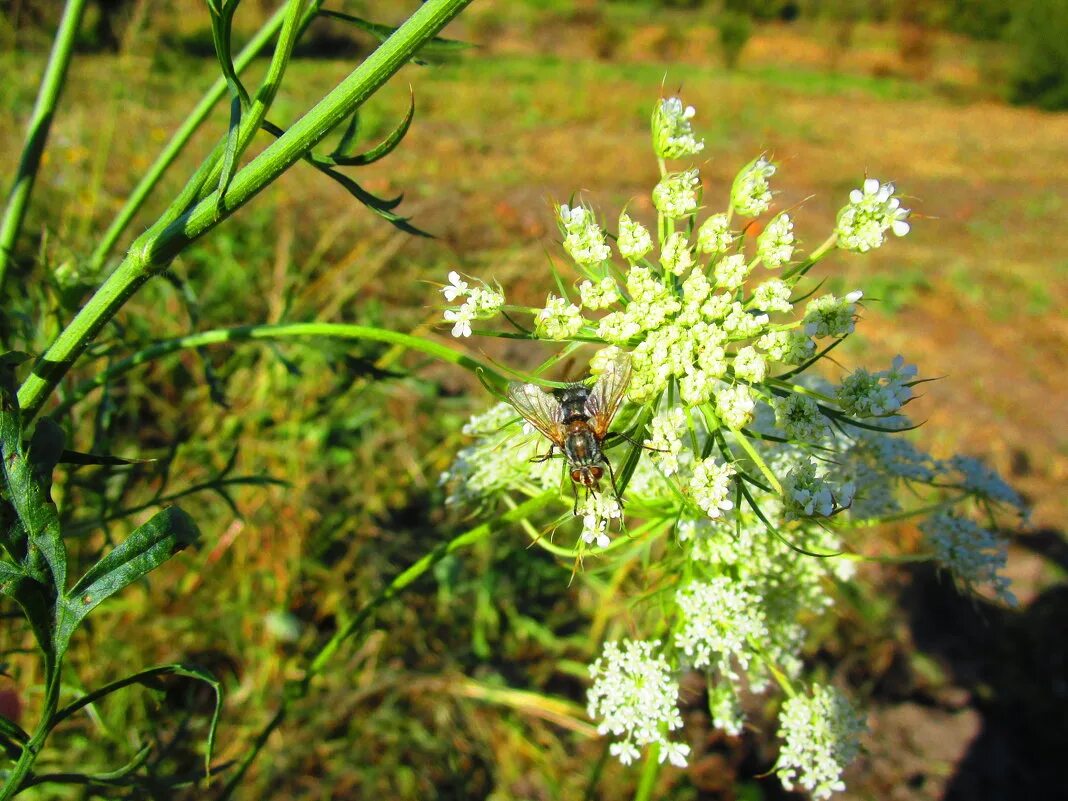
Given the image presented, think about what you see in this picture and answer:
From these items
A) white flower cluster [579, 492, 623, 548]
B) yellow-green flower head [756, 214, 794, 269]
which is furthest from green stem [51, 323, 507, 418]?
yellow-green flower head [756, 214, 794, 269]

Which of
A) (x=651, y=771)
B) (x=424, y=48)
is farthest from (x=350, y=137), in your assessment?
(x=651, y=771)

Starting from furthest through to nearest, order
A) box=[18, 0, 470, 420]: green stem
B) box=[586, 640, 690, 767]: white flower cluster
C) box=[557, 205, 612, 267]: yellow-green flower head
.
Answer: box=[586, 640, 690, 767]: white flower cluster → box=[557, 205, 612, 267]: yellow-green flower head → box=[18, 0, 470, 420]: green stem

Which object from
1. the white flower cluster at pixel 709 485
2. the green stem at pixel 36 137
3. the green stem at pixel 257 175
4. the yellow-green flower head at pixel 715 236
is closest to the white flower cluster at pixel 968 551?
the white flower cluster at pixel 709 485

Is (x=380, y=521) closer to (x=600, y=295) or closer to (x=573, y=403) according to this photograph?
(x=573, y=403)

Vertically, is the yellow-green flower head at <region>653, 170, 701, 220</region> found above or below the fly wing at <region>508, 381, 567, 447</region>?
above

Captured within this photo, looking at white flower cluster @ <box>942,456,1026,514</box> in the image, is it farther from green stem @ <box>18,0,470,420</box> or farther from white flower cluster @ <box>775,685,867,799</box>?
green stem @ <box>18,0,470,420</box>

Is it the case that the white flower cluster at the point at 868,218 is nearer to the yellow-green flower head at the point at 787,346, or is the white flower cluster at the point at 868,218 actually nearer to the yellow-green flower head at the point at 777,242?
the yellow-green flower head at the point at 777,242

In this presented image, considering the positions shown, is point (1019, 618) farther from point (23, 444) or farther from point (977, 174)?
point (977, 174)
